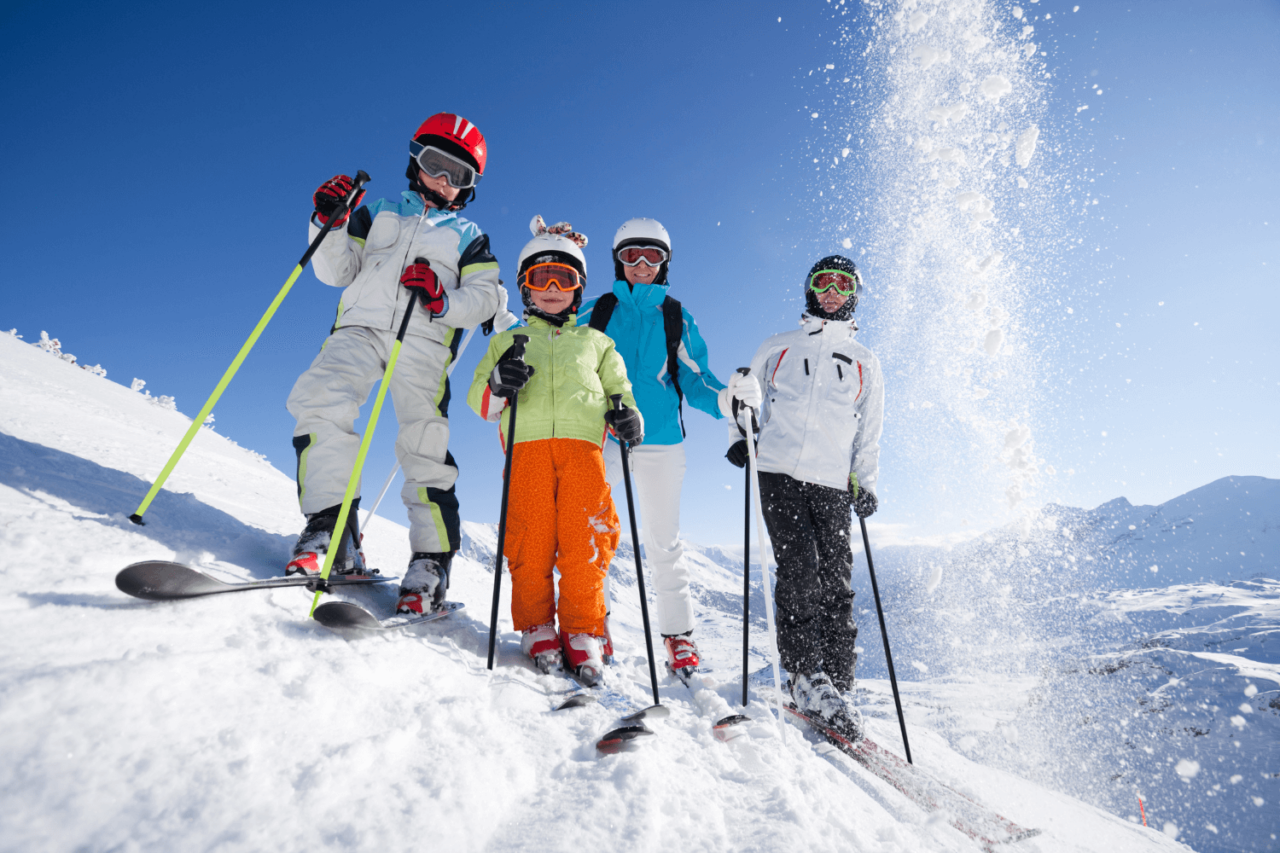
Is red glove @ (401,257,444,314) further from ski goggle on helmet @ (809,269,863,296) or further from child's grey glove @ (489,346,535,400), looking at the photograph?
ski goggle on helmet @ (809,269,863,296)

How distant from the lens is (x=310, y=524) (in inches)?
113

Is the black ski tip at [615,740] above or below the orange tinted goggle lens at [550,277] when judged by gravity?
below

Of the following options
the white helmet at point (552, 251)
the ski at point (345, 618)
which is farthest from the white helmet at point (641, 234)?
the ski at point (345, 618)

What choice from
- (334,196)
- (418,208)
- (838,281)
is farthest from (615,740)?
(838,281)

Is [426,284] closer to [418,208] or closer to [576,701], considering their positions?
[418,208]

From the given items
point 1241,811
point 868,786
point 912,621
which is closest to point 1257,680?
point 1241,811

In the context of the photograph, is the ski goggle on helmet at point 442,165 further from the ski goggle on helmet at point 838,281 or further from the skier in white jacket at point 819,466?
the ski goggle on helmet at point 838,281

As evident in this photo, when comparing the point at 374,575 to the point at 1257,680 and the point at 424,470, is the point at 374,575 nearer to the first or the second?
the point at 424,470

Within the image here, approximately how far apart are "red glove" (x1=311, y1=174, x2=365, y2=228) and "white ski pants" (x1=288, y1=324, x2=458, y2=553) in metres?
0.71

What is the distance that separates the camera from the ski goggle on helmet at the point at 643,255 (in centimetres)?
450

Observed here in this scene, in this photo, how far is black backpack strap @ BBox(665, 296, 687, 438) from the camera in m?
4.29

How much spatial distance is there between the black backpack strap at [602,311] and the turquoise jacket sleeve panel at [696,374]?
1.90 ft

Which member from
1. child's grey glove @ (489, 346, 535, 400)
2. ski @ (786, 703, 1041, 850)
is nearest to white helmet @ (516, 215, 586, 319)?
child's grey glove @ (489, 346, 535, 400)

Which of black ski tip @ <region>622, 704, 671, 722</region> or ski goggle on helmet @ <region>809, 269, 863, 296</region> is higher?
ski goggle on helmet @ <region>809, 269, 863, 296</region>
